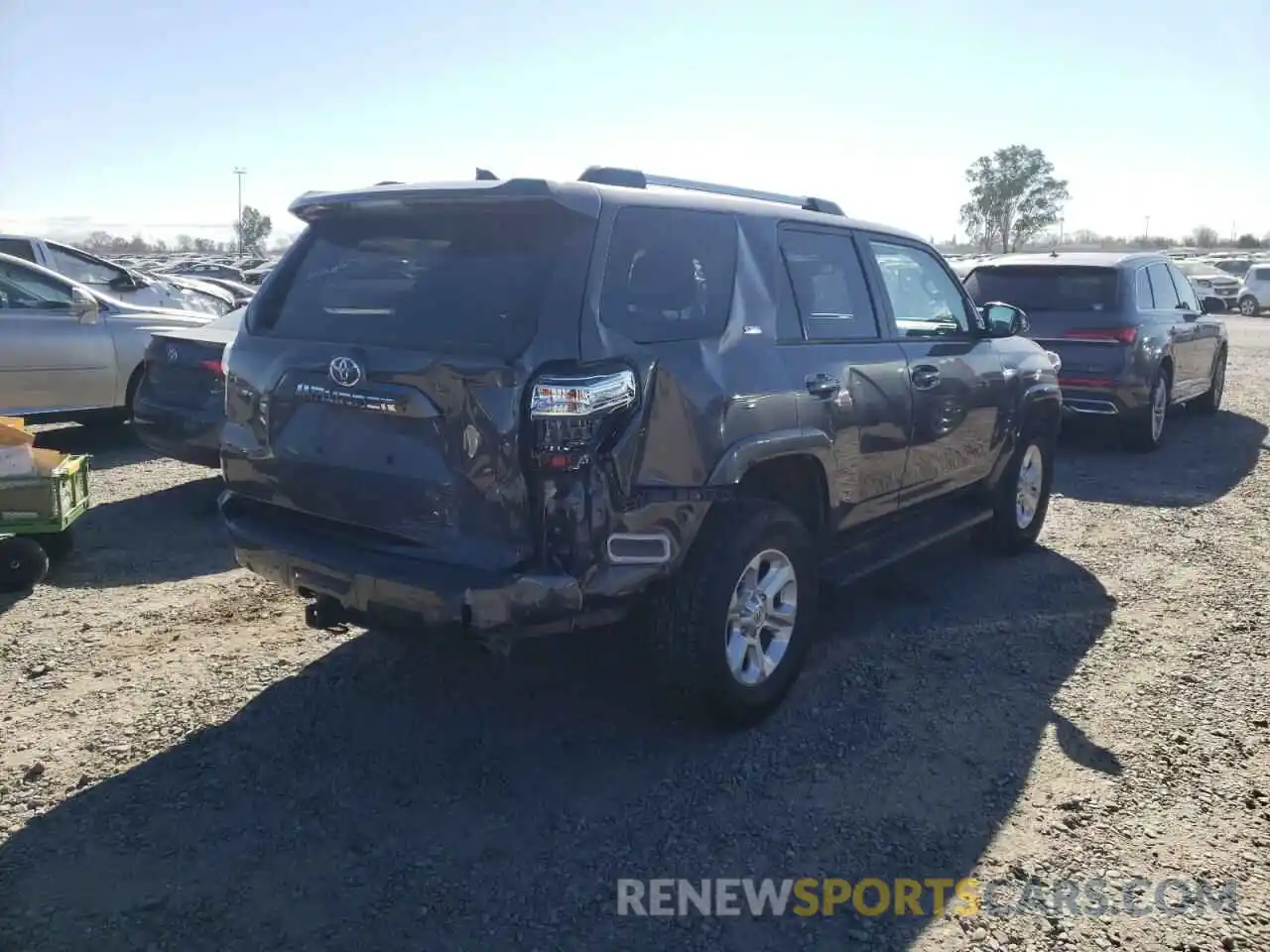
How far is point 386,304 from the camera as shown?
3.62m

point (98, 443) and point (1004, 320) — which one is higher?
point (1004, 320)

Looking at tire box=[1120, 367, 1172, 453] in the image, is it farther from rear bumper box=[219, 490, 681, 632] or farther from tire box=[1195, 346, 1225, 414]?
rear bumper box=[219, 490, 681, 632]

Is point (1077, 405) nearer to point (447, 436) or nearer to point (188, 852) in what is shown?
point (447, 436)

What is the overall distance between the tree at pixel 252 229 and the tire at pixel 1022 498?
277 ft

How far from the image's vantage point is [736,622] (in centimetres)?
389

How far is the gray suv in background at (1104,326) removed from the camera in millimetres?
9383

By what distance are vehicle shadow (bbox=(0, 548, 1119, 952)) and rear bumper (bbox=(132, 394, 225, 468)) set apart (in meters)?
2.55

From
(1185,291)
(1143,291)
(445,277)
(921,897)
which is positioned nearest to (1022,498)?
(921,897)

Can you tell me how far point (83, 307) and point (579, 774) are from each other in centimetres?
719

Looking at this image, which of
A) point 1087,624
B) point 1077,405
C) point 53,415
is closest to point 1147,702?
point 1087,624

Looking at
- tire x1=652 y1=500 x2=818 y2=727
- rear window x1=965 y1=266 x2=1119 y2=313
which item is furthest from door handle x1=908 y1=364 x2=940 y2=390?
rear window x1=965 y1=266 x2=1119 y2=313

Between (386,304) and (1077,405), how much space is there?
7.61 metres

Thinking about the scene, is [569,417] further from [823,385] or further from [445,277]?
[823,385]

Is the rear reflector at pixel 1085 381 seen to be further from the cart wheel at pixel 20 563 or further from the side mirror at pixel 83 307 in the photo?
the side mirror at pixel 83 307
